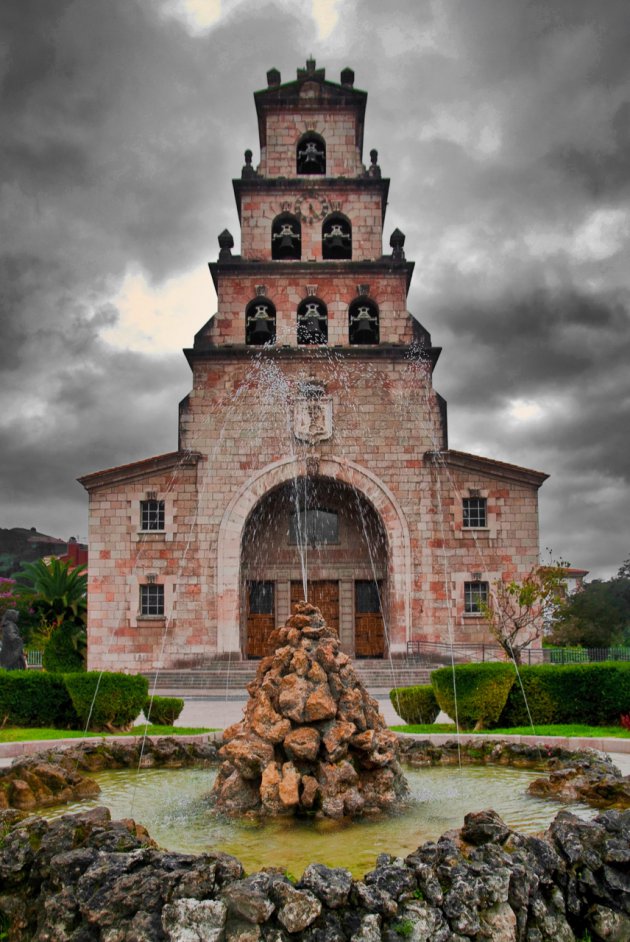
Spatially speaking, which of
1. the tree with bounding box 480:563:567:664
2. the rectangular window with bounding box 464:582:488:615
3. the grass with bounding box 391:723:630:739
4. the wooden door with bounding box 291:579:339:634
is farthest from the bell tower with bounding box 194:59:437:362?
the grass with bounding box 391:723:630:739

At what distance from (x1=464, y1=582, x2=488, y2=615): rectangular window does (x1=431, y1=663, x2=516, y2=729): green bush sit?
39.7 ft

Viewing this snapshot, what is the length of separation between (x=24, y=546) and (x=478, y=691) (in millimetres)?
80523

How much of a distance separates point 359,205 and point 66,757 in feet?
78.5

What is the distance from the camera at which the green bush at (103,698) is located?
13.3 metres

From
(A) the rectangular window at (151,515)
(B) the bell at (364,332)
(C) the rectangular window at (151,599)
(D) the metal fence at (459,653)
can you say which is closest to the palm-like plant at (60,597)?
(C) the rectangular window at (151,599)

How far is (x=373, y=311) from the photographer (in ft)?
92.7

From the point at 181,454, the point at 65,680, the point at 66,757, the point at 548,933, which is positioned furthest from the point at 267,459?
the point at 548,933

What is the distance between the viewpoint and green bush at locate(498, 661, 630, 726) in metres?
13.8

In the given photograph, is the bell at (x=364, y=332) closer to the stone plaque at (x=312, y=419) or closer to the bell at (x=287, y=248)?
the stone plaque at (x=312, y=419)

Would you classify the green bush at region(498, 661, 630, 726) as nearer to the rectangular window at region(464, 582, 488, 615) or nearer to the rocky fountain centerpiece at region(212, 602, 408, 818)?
the rocky fountain centerpiece at region(212, 602, 408, 818)

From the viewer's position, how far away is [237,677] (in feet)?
76.9

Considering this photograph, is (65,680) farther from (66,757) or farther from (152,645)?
(152,645)

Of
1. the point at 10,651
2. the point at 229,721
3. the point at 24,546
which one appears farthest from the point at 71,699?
the point at 24,546

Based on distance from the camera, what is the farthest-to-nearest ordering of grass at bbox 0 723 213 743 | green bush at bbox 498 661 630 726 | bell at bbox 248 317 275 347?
bell at bbox 248 317 275 347 < green bush at bbox 498 661 630 726 < grass at bbox 0 723 213 743
